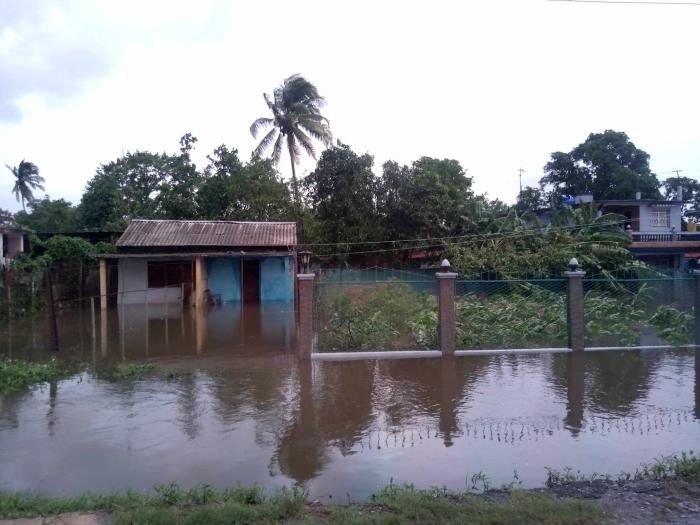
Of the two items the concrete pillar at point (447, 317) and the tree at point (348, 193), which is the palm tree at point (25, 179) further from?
the concrete pillar at point (447, 317)

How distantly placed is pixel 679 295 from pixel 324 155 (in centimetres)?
1793

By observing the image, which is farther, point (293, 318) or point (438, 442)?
point (293, 318)

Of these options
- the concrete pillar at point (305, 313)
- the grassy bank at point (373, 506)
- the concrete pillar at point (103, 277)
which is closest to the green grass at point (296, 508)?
the grassy bank at point (373, 506)

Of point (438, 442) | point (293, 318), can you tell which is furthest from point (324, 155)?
point (438, 442)

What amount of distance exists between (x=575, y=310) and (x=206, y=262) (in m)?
18.1

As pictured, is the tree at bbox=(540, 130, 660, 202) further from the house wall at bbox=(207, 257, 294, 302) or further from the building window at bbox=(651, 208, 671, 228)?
the house wall at bbox=(207, 257, 294, 302)

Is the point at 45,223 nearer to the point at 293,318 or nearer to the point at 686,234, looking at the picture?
the point at 293,318

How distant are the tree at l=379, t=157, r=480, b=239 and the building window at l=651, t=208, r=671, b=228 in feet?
41.3

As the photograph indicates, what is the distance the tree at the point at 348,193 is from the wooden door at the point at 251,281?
13.5 feet

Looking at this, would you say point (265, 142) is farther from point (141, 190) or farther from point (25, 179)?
point (25, 179)

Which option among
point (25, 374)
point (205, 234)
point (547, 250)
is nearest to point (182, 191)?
point (205, 234)

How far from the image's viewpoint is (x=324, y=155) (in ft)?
95.5

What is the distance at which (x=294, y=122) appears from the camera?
105 feet

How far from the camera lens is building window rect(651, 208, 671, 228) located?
34562 millimetres
